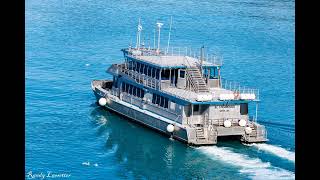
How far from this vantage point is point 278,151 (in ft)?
141

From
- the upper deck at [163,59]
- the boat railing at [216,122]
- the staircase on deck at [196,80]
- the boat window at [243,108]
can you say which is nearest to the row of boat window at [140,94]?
the staircase on deck at [196,80]

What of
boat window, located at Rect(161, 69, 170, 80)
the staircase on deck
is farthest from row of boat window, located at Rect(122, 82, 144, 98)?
the staircase on deck

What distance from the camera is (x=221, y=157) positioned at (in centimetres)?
4144

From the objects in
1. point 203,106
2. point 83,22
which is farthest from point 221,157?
point 83,22

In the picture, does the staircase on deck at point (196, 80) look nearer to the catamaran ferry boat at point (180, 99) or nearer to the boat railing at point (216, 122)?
the catamaran ferry boat at point (180, 99)

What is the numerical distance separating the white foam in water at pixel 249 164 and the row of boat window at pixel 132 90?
10180 mm

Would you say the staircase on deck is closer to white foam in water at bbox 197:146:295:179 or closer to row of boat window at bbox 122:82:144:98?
row of boat window at bbox 122:82:144:98

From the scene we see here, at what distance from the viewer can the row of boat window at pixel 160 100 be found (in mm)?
48094

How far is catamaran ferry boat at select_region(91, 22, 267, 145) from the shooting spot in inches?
1780

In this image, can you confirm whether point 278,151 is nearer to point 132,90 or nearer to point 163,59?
point 163,59
